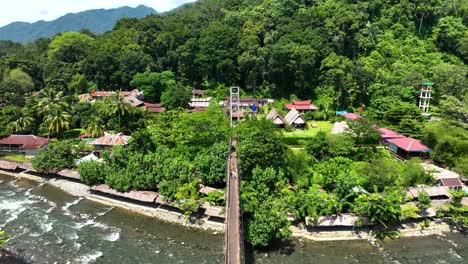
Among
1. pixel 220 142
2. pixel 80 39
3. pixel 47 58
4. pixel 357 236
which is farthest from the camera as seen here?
pixel 80 39

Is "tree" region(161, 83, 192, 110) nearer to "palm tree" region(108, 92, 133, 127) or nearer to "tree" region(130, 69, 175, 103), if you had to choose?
"tree" region(130, 69, 175, 103)

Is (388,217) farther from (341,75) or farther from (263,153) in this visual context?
(341,75)

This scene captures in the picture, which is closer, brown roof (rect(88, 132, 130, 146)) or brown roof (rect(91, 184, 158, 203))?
brown roof (rect(91, 184, 158, 203))

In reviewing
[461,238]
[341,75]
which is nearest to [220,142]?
[461,238]

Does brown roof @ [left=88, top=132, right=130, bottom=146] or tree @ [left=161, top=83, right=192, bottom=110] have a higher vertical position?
tree @ [left=161, top=83, right=192, bottom=110]

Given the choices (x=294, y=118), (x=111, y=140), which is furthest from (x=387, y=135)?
(x=111, y=140)

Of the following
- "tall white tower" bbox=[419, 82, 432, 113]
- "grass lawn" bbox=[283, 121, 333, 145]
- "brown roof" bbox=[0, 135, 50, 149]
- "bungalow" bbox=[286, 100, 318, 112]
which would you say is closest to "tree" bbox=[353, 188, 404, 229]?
"grass lawn" bbox=[283, 121, 333, 145]
